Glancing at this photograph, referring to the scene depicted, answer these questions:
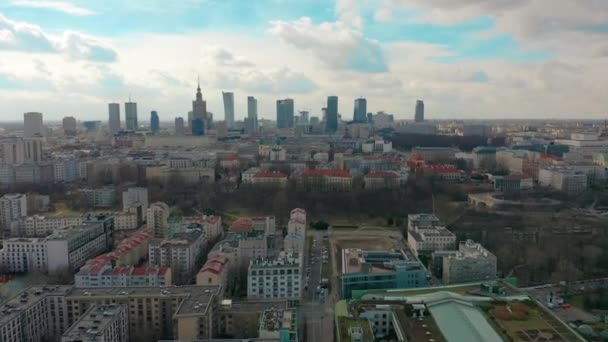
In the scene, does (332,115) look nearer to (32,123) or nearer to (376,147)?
(376,147)

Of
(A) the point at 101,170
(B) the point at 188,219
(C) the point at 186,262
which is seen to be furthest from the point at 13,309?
(A) the point at 101,170

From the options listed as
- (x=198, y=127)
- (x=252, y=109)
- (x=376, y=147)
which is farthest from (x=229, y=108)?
(x=376, y=147)

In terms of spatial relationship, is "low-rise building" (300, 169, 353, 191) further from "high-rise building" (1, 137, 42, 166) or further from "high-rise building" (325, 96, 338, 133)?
"high-rise building" (325, 96, 338, 133)

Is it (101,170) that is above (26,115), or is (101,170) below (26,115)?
below

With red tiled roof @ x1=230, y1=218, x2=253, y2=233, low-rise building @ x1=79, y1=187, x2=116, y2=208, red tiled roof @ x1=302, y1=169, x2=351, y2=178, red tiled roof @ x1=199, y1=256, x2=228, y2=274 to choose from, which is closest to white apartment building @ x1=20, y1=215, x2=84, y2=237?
low-rise building @ x1=79, y1=187, x2=116, y2=208

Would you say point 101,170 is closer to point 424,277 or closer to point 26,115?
point 424,277
